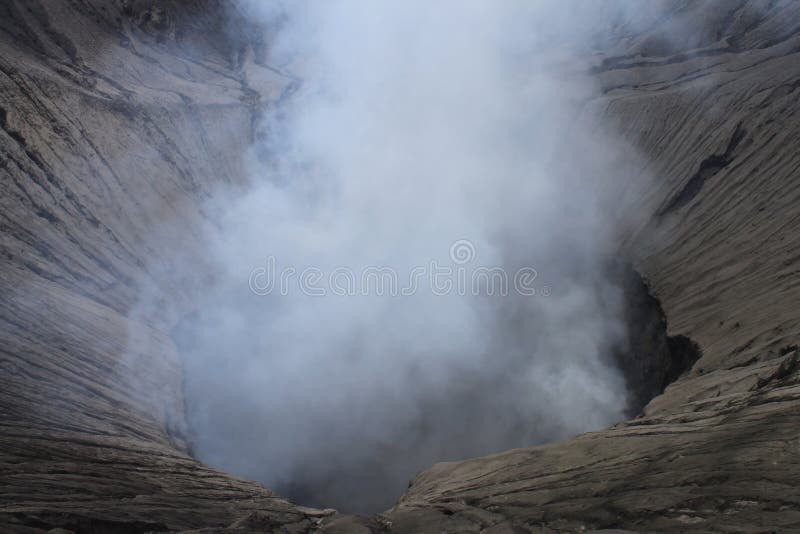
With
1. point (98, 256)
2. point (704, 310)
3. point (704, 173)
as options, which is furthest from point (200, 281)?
point (704, 173)

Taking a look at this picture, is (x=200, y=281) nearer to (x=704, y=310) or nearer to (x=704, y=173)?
(x=704, y=310)

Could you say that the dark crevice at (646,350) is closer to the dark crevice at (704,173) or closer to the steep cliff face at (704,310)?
the steep cliff face at (704,310)

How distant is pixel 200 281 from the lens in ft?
51.2

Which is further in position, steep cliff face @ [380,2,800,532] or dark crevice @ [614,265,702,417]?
dark crevice @ [614,265,702,417]

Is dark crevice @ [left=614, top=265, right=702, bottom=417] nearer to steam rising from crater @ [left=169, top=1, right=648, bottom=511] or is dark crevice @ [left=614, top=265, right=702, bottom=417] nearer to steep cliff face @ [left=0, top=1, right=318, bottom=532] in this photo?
steam rising from crater @ [left=169, top=1, right=648, bottom=511]

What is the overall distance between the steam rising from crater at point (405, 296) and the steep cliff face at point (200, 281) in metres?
1.29

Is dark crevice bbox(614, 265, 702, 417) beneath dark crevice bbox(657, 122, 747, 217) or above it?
beneath

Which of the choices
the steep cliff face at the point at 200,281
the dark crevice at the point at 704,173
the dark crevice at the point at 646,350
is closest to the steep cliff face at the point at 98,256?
the steep cliff face at the point at 200,281

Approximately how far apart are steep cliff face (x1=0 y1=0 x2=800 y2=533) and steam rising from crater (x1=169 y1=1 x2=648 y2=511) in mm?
1290

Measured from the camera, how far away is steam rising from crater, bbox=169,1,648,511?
13.6 meters

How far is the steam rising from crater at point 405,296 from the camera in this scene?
44.6 ft

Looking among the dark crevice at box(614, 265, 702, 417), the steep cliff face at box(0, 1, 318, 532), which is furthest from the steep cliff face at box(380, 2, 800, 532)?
the steep cliff face at box(0, 1, 318, 532)

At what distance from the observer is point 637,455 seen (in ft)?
21.2

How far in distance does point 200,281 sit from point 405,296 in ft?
20.1
